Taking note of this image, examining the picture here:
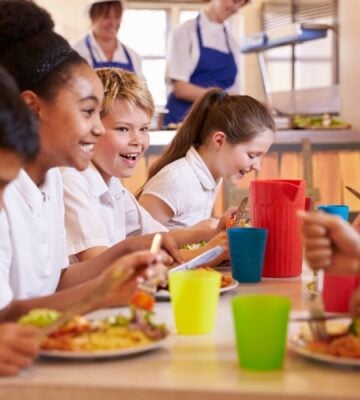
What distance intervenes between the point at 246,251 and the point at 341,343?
668 mm

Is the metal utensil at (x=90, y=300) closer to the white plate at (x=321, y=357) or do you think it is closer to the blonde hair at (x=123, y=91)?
the white plate at (x=321, y=357)

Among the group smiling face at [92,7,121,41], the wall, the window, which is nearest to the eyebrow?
smiling face at [92,7,121,41]

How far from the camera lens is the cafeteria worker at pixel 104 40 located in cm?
489

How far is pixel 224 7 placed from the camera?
16.4ft

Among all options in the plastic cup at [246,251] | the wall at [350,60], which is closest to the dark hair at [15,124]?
the plastic cup at [246,251]

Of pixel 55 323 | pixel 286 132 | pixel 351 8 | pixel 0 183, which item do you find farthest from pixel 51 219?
pixel 351 8

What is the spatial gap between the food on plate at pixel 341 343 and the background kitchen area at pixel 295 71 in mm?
2780

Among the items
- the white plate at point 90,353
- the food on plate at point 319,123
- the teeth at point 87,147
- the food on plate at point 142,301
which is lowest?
the food on plate at point 319,123

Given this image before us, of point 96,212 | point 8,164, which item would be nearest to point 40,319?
point 8,164

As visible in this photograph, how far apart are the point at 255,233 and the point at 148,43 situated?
8.36 m

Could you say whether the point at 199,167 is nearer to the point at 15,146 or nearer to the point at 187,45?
the point at 15,146

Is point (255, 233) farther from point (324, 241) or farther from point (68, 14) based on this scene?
point (68, 14)

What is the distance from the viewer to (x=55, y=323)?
44.4 inches

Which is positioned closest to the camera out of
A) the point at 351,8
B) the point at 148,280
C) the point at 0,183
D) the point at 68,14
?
the point at 0,183
